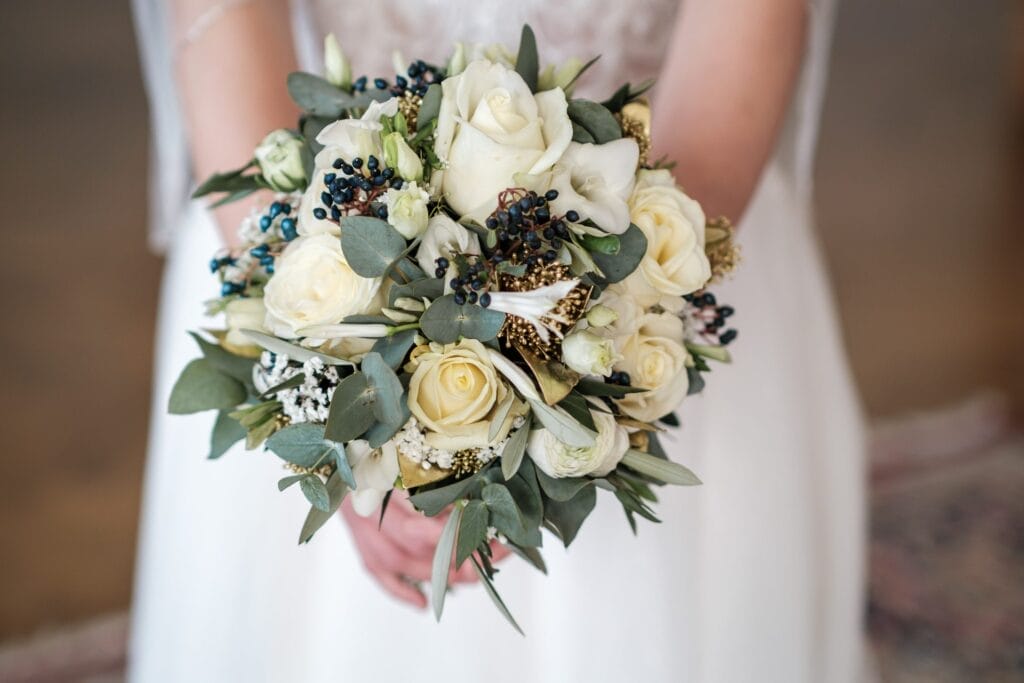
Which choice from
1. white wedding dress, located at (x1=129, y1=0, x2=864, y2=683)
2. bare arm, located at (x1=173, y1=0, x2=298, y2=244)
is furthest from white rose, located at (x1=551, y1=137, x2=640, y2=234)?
bare arm, located at (x1=173, y1=0, x2=298, y2=244)

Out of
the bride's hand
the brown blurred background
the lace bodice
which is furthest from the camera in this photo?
the brown blurred background

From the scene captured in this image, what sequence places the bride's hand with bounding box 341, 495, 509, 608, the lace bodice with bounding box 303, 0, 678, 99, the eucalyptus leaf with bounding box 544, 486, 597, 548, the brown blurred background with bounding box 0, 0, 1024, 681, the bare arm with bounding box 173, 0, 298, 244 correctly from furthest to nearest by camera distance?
the brown blurred background with bounding box 0, 0, 1024, 681 → the lace bodice with bounding box 303, 0, 678, 99 → the bare arm with bounding box 173, 0, 298, 244 → the bride's hand with bounding box 341, 495, 509, 608 → the eucalyptus leaf with bounding box 544, 486, 597, 548

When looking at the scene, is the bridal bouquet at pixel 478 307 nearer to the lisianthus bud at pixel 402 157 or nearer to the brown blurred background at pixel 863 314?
the lisianthus bud at pixel 402 157

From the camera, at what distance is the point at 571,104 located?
29.5 inches

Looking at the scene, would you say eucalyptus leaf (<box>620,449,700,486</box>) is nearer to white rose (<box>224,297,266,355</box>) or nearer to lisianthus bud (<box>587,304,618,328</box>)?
lisianthus bud (<box>587,304,618,328</box>)

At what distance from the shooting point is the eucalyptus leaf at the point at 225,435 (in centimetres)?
82

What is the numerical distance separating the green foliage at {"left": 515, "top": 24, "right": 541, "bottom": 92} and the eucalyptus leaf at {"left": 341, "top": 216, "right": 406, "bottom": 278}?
185mm

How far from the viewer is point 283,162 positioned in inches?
30.8

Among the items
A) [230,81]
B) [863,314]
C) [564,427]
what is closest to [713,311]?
[564,427]

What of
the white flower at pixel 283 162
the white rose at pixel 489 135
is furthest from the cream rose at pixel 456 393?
the white flower at pixel 283 162

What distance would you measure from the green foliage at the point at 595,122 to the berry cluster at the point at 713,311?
0.15 metres

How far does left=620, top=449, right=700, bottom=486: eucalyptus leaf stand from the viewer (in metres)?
0.73

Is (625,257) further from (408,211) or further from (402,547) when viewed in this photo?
(402,547)

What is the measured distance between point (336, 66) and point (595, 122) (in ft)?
0.81
